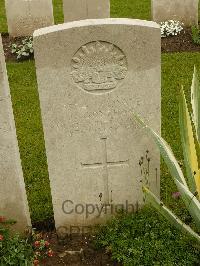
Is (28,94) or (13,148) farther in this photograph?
(28,94)

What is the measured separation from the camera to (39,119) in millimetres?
A: 6074

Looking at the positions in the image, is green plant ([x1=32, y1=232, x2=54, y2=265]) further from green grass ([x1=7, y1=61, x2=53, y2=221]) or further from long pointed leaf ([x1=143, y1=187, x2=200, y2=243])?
long pointed leaf ([x1=143, y1=187, x2=200, y2=243])

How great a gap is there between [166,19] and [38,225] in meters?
5.77

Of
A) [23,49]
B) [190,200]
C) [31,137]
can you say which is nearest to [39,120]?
[31,137]

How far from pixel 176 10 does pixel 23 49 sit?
2.82m

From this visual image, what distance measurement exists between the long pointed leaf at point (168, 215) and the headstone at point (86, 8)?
15.9 ft

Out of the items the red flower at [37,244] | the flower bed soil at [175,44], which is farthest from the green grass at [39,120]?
the red flower at [37,244]

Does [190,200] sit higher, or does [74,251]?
[190,200]

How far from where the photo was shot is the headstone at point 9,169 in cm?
344

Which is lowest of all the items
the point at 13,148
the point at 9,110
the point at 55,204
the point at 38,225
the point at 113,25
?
the point at 38,225

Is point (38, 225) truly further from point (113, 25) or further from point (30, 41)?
point (30, 41)

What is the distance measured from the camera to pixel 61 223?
4027 millimetres

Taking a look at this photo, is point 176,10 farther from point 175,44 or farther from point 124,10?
point 124,10

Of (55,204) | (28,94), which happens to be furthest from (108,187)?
(28,94)
